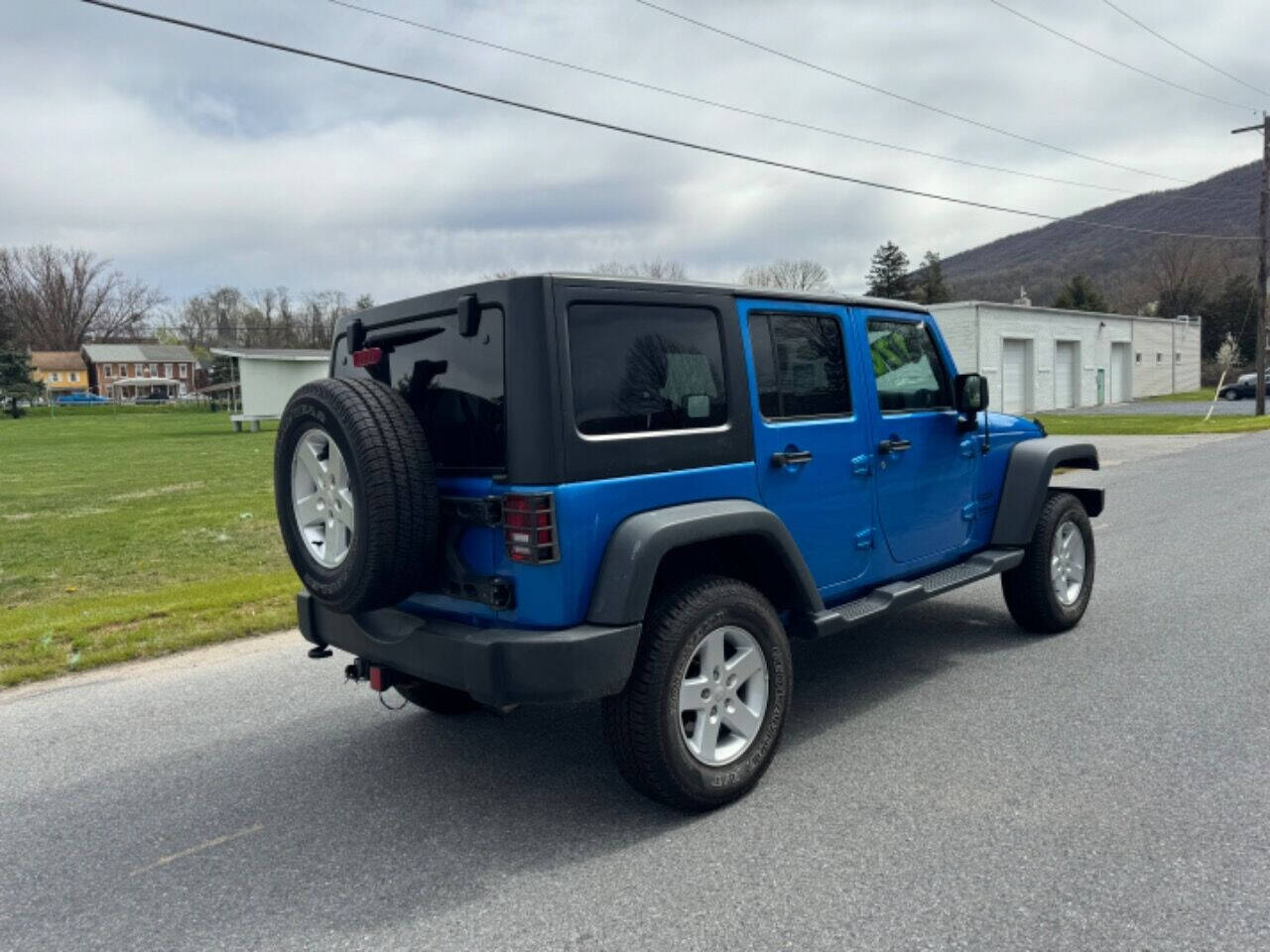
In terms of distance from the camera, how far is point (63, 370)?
320 ft

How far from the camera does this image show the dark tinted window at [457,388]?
3180 millimetres

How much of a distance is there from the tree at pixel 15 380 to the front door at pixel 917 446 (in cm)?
6969

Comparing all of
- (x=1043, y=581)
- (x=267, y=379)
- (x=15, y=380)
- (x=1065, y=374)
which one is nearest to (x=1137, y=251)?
(x=1065, y=374)

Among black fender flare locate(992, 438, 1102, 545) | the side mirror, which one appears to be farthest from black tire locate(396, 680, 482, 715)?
black fender flare locate(992, 438, 1102, 545)

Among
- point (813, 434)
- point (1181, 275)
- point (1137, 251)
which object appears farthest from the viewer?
point (1137, 251)

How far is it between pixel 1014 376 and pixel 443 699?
3585cm

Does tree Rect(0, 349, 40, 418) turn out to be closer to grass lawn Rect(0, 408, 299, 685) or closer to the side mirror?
grass lawn Rect(0, 408, 299, 685)

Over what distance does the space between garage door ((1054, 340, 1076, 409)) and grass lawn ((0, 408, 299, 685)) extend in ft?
106

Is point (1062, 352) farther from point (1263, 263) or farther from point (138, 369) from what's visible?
point (138, 369)

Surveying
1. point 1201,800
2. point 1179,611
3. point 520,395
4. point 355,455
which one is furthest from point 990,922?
point 1179,611

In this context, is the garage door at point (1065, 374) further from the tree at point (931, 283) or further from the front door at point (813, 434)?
the front door at point (813, 434)

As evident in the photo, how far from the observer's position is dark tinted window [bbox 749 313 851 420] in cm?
375

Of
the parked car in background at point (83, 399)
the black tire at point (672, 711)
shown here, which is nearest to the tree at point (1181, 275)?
the black tire at point (672, 711)

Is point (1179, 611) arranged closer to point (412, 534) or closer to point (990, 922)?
point (990, 922)
